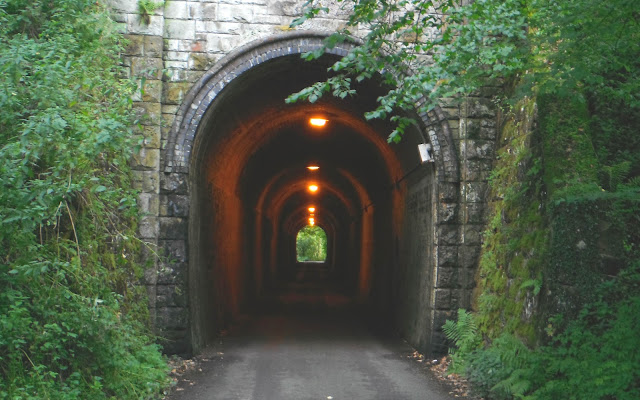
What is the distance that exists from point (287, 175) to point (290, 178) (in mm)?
1113

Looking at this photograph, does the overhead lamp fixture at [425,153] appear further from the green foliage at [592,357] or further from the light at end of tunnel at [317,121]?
the light at end of tunnel at [317,121]

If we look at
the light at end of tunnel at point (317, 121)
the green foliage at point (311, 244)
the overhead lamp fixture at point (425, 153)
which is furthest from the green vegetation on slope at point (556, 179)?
the green foliage at point (311, 244)

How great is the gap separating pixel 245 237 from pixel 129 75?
8504mm

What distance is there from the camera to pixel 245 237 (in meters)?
17.1

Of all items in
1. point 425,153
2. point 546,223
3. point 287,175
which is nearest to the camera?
point 546,223

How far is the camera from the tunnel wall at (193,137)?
9.12 meters

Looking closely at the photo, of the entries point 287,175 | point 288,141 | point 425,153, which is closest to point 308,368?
point 425,153

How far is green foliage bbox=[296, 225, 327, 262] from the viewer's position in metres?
62.6

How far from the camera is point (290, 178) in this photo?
2298 centimetres

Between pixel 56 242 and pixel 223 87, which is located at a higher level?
pixel 223 87

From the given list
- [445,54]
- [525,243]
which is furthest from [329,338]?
[445,54]

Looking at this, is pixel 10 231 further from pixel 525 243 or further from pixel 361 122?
pixel 361 122

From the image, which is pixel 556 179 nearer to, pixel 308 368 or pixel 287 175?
pixel 308 368

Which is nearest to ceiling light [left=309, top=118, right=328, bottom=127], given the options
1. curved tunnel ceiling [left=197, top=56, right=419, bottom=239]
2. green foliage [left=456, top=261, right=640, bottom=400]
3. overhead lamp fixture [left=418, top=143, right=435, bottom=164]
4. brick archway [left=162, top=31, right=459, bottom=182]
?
curved tunnel ceiling [left=197, top=56, right=419, bottom=239]
